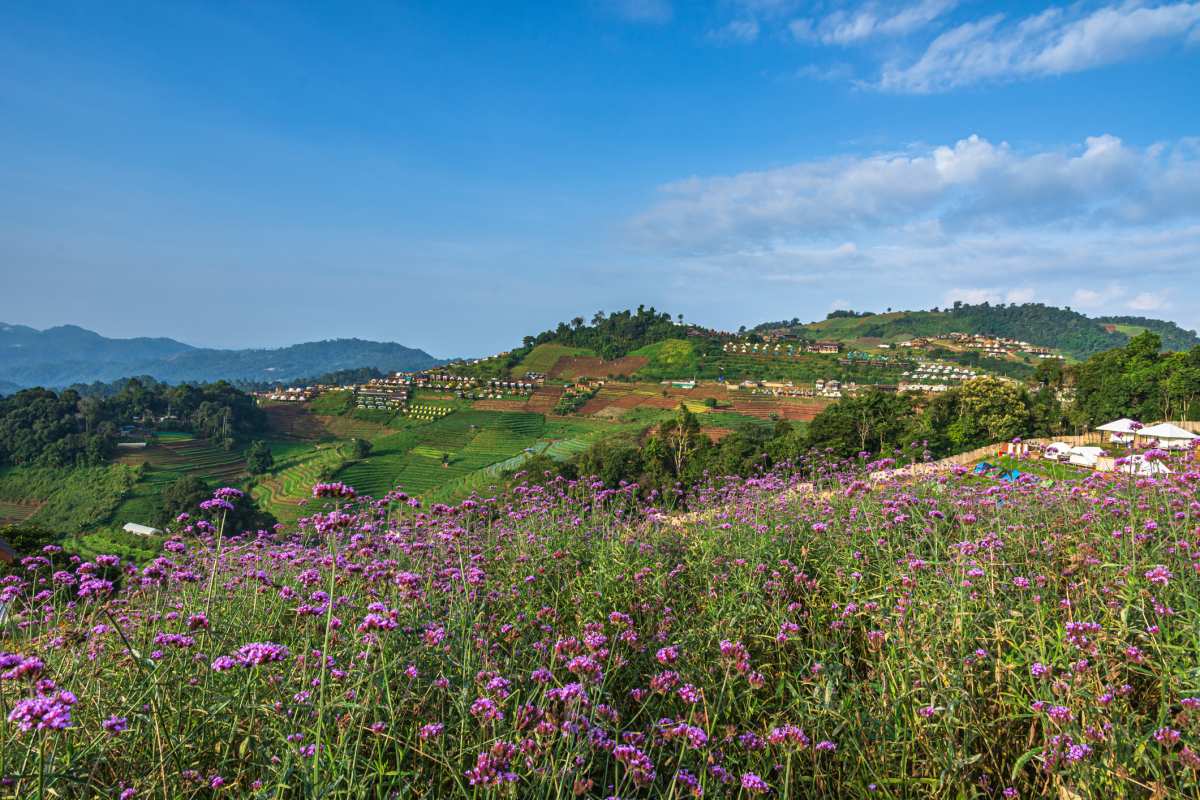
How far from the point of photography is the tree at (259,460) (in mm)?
70875

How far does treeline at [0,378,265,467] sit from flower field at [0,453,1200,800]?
3339 inches

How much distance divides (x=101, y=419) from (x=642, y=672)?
10423cm

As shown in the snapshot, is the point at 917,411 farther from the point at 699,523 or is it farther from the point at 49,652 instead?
the point at 49,652

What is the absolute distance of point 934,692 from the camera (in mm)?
2859

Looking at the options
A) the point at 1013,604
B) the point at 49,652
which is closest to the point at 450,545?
the point at 49,652

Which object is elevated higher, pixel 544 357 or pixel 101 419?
pixel 544 357

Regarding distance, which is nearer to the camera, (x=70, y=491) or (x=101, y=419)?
(x=70, y=491)

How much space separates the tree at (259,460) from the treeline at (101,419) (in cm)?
770

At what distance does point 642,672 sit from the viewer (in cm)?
354

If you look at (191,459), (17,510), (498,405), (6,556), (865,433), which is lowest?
(17,510)

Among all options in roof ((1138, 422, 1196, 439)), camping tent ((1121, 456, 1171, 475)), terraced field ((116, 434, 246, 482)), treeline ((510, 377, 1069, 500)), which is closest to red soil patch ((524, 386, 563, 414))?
terraced field ((116, 434, 246, 482))

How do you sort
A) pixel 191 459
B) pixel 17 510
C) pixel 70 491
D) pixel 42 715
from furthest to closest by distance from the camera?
pixel 191 459
pixel 70 491
pixel 17 510
pixel 42 715

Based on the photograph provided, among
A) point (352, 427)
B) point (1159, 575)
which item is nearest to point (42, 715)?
point (1159, 575)

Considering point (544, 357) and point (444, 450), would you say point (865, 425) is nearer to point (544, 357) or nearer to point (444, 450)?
point (444, 450)
